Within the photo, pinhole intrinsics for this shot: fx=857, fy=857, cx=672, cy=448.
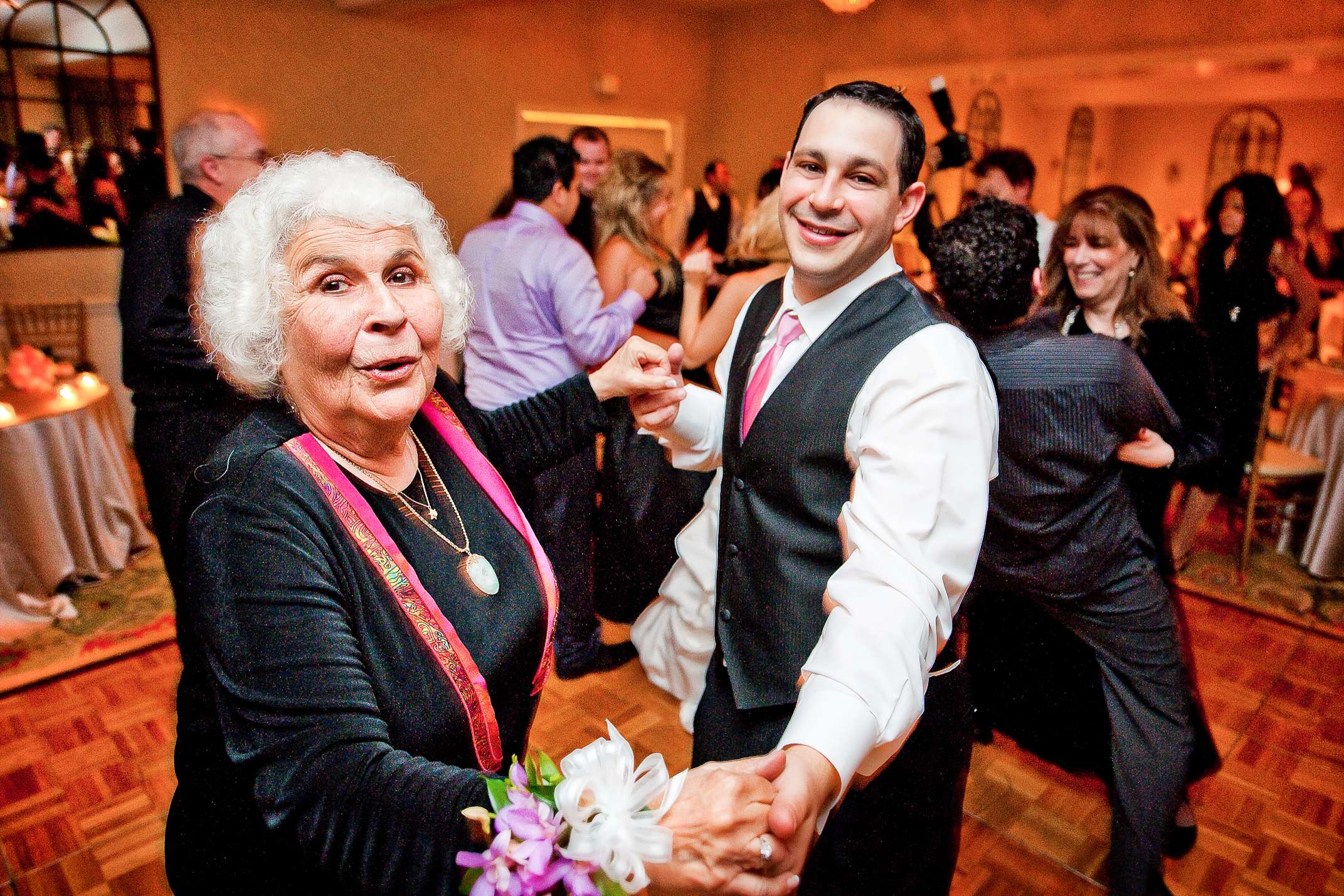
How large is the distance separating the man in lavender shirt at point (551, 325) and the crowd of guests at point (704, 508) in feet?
1.66

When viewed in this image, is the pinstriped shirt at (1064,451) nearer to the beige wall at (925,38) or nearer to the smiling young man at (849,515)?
the smiling young man at (849,515)

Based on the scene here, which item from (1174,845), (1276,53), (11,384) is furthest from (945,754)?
(1276,53)

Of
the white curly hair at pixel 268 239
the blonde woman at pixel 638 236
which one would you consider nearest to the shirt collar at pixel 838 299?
the white curly hair at pixel 268 239

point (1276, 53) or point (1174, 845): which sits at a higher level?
point (1276, 53)

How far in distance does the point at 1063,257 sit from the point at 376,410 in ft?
6.45

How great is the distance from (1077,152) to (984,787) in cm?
1172

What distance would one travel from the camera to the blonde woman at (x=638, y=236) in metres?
3.14

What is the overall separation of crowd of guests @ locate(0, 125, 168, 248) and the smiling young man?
522 centimetres

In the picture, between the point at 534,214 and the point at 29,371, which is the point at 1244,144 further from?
the point at 29,371

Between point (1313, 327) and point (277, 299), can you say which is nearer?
point (277, 299)

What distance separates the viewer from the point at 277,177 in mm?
1041

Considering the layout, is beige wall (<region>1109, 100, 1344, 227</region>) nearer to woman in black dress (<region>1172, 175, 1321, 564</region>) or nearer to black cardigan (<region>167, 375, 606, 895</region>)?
woman in black dress (<region>1172, 175, 1321, 564</region>)

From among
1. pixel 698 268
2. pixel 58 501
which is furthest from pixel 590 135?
pixel 58 501

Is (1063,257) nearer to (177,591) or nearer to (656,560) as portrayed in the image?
(656,560)
